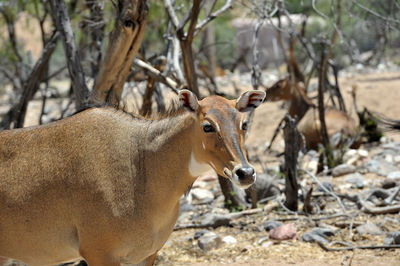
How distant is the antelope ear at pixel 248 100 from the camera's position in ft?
13.0

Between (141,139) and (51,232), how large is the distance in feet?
3.26

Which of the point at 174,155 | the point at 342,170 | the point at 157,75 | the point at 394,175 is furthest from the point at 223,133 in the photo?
the point at 342,170

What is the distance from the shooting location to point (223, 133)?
3.78 m

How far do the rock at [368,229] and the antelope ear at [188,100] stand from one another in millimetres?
3585

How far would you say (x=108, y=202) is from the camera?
397 cm

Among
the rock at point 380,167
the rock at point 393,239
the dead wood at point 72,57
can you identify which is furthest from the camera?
the rock at point 380,167

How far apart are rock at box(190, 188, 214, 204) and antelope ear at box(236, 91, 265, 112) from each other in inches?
181

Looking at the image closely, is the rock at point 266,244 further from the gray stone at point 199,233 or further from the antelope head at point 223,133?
the antelope head at point 223,133

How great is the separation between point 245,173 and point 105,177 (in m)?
1.12

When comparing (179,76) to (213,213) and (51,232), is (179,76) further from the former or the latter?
(51,232)

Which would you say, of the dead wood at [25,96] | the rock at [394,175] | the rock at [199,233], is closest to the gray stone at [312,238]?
the rock at [199,233]

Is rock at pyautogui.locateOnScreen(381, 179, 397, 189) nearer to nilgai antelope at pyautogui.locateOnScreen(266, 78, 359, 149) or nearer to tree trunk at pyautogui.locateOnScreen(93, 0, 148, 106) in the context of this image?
nilgai antelope at pyautogui.locateOnScreen(266, 78, 359, 149)

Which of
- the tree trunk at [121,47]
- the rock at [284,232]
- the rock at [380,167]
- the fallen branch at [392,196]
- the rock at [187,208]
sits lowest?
the rock at [187,208]

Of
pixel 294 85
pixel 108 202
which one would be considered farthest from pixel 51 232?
pixel 294 85
